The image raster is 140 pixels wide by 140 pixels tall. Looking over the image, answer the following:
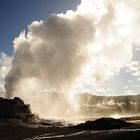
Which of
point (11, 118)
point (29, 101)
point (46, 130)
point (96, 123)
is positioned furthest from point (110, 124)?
point (29, 101)

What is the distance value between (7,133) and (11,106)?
3360cm

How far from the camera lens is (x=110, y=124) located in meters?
89.1

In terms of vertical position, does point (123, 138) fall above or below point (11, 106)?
below

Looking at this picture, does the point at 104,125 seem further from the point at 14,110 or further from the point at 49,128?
→ the point at 14,110

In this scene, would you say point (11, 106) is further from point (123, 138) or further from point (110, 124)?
point (123, 138)

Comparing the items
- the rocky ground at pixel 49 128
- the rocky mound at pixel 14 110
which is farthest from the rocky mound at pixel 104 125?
the rocky mound at pixel 14 110

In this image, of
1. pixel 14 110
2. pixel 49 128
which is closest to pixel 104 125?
pixel 49 128

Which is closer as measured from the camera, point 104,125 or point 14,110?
point 104,125

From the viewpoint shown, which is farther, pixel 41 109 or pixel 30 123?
pixel 41 109

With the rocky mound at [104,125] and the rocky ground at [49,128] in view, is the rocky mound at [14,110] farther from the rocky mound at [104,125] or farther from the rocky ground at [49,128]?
the rocky mound at [104,125]

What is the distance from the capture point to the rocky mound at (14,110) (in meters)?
112

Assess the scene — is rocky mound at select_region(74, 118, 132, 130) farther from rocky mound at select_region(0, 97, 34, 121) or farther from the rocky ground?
rocky mound at select_region(0, 97, 34, 121)

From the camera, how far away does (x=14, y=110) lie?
11562 centimetres

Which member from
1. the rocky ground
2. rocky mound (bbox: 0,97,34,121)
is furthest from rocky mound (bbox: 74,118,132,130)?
rocky mound (bbox: 0,97,34,121)
